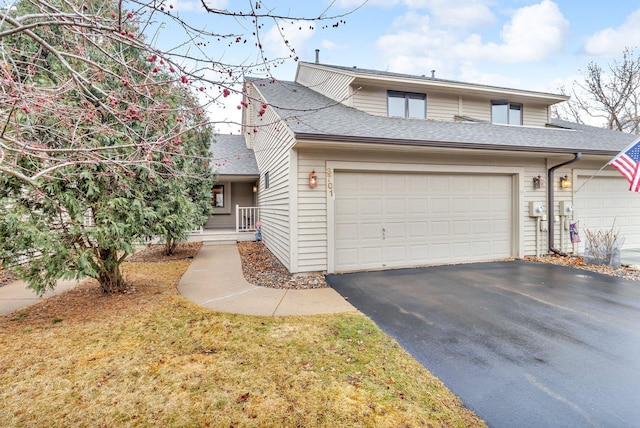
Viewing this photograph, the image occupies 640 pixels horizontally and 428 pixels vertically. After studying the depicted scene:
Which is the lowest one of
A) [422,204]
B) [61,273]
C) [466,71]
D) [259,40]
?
[61,273]

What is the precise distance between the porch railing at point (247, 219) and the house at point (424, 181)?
3.14m

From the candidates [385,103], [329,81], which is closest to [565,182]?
[385,103]

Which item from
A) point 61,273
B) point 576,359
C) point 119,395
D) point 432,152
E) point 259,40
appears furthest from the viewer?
point 432,152

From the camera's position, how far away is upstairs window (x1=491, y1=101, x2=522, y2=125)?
32.2 ft

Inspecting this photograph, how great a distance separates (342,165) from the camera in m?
6.21

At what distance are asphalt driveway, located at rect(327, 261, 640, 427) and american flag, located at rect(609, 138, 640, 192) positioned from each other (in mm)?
1980

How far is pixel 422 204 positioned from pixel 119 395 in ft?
20.7

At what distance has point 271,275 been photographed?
6215 mm

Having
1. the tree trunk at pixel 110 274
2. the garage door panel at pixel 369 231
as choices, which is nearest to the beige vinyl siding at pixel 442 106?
the garage door panel at pixel 369 231

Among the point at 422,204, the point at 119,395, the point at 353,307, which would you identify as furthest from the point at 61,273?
the point at 422,204

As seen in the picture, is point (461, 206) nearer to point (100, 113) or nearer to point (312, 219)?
point (312, 219)

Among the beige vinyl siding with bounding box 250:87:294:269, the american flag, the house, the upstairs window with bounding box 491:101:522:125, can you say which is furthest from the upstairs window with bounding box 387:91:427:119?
the american flag

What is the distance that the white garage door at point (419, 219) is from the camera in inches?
255

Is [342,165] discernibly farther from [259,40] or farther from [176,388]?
[176,388]
